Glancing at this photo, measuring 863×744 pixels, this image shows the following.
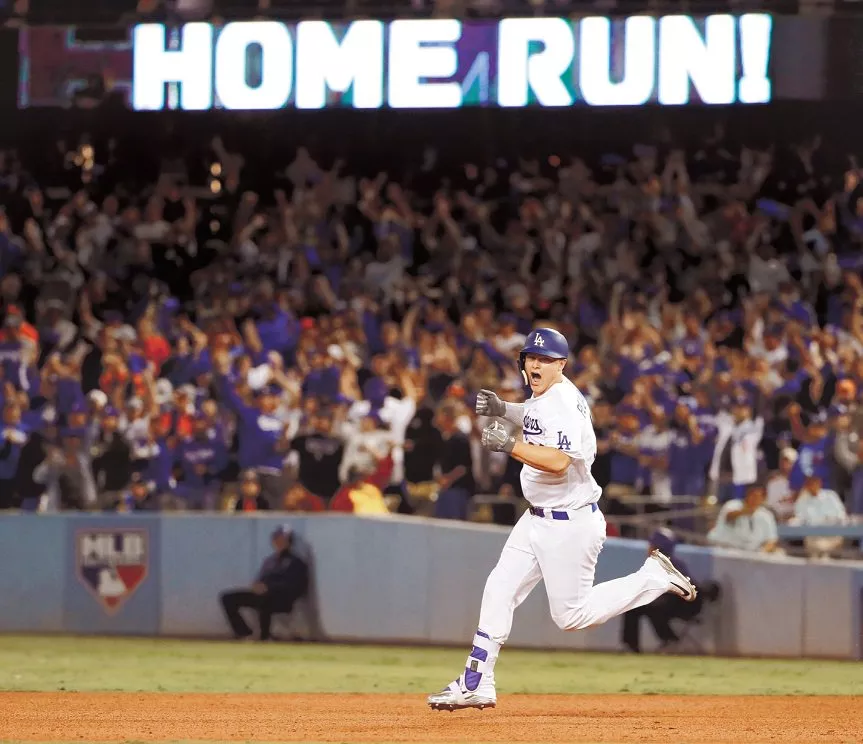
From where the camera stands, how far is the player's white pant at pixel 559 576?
7426mm

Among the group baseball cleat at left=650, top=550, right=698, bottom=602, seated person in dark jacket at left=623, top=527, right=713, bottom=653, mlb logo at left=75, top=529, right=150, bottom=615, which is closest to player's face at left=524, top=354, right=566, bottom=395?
baseball cleat at left=650, top=550, right=698, bottom=602

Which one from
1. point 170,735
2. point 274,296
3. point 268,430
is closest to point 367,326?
point 274,296

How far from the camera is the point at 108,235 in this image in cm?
1795

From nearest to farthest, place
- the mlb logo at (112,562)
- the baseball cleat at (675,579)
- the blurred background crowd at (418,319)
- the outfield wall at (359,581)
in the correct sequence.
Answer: the baseball cleat at (675,579) → the outfield wall at (359,581) → the blurred background crowd at (418,319) → the mlb logo at (112,562)

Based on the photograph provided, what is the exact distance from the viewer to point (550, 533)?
743 centimetres

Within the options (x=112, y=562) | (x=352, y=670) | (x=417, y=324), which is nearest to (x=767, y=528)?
(x=352, y=670)

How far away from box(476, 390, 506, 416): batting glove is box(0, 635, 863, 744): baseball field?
61.8 inches

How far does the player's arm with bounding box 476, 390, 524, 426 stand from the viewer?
7.41m

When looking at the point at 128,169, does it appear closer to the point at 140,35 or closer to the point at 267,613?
the point at 140,35

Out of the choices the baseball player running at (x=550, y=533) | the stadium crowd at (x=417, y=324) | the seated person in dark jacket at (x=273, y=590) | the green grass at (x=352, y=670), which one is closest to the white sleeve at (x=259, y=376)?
the stadium crowd at (x=417, y=324)

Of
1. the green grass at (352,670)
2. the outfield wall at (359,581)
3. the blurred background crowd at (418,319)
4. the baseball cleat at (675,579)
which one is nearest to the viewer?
the baseball cleat at (675,579)

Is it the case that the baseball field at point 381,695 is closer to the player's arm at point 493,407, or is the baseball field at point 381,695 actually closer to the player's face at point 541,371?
the player's arm at point 493,407

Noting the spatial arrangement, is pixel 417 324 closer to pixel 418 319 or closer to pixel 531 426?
pixel 418 319

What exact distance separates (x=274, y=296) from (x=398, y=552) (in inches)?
175
